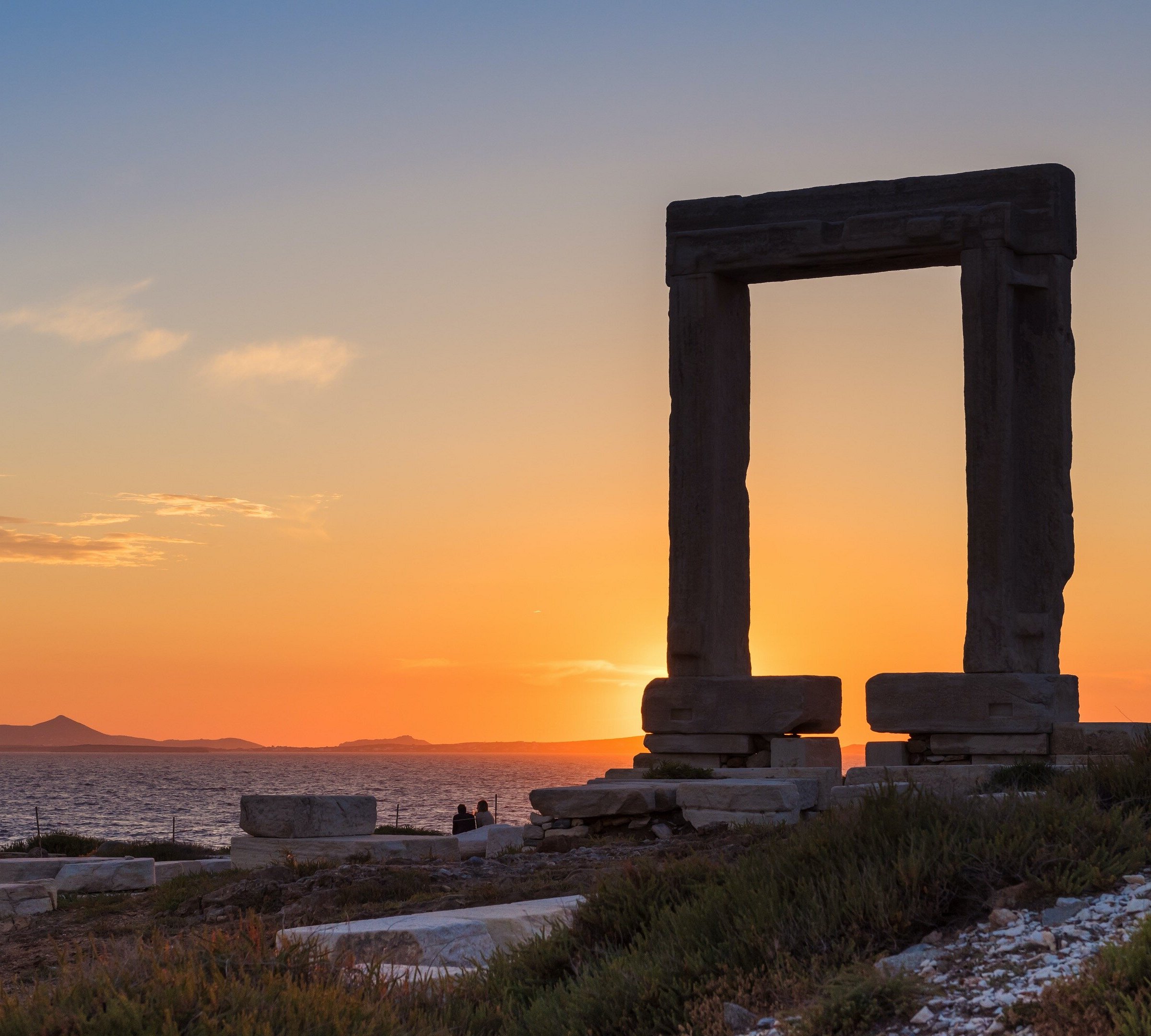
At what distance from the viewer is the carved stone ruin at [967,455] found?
48.2 ft

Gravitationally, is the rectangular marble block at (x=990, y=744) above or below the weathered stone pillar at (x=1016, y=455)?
below

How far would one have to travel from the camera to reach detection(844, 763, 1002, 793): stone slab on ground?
12086mm

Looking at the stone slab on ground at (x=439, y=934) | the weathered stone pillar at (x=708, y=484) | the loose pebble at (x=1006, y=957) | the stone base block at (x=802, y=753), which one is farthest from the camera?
the weathered stone pillar at (x=708, y=484)

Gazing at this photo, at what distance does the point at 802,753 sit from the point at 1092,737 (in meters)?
2.94

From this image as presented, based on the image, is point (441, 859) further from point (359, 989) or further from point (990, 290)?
point (990, 290)

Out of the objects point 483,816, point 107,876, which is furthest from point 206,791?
point 107,876

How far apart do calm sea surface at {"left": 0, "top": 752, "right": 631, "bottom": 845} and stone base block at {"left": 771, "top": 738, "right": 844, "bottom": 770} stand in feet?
11.3

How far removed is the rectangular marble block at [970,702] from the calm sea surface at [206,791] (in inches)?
179

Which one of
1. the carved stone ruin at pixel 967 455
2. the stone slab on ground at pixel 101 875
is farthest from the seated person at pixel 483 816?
the stone slab on ground at pixel 101 875

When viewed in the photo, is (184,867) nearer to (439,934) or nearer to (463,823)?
(463,823)

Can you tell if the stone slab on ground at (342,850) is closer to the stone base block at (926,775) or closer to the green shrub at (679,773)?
the green shrub at (679,773)

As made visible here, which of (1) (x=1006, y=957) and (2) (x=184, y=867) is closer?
(1) (x=1006, y=957)

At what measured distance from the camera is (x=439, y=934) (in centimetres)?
725

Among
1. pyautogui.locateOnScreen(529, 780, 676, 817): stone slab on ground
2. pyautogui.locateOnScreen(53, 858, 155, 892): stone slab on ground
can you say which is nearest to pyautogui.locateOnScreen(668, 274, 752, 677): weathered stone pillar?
pyautogui.locateOnScreen(529, 780, 676, 817): stone slab on ground
